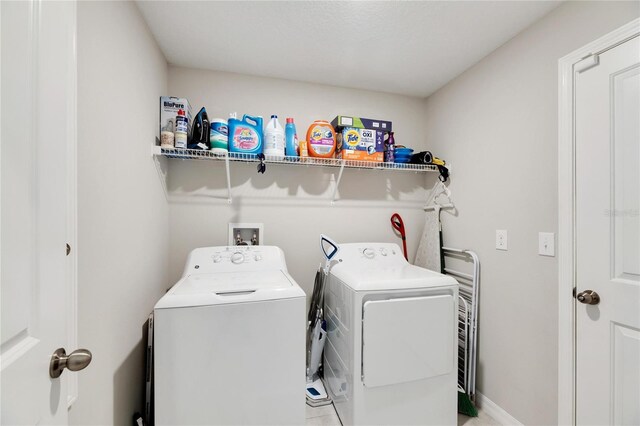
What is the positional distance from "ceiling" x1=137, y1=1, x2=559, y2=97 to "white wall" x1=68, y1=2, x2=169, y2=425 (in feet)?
0.89

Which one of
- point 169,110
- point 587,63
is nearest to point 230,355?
point 169,110

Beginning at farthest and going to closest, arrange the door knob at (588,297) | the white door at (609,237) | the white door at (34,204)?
the door knob at (588,297), the white door at (609,237), the white door at (34,204)

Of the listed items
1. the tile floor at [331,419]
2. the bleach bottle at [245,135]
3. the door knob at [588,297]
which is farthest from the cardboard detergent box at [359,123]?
the tile floor at [331,419]

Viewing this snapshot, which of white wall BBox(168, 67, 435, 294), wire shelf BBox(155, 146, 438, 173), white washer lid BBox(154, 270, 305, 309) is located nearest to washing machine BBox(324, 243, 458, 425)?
white washer lid BBox(154, 270, 305, 309)

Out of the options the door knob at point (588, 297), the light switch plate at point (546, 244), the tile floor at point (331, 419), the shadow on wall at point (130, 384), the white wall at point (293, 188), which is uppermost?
the white wall at point (293, 188)

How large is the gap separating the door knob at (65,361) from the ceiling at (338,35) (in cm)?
168

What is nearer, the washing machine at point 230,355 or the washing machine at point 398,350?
the washing machine at point 230,355

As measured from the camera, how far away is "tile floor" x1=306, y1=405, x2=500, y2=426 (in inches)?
67.0

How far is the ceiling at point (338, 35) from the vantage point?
1477 millimetres

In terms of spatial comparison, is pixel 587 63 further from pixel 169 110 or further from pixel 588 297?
pixel 169 110

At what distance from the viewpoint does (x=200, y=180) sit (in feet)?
6.81

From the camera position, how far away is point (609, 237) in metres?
1.23

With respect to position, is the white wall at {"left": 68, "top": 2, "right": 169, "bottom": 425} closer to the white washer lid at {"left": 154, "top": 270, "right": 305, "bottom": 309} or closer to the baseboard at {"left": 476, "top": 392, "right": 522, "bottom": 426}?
the white washer lid at {"left": 154, "top": 270, "right": 305, "bottom": 309}

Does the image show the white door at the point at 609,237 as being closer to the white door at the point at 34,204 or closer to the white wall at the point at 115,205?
the white door at the point at 34,204
